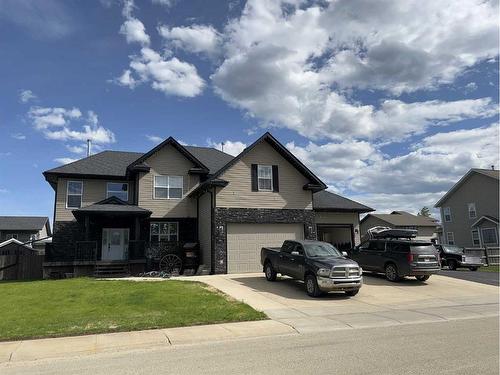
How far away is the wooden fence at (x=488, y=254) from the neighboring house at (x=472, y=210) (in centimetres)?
713

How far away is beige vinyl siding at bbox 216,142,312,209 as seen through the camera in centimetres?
2269

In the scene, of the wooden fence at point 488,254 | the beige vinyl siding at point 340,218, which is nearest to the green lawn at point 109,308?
the beige vinyl siding at point 340,218

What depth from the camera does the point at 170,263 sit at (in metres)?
23.4

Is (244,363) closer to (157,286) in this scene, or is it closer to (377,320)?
(377,320)

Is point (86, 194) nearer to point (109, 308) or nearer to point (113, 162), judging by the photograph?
point (113, 162)

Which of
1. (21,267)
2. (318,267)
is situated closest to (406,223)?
(318,267)

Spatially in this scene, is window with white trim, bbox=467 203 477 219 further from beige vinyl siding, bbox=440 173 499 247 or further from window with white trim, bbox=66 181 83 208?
window with white trim, bbox=66 181 83 208

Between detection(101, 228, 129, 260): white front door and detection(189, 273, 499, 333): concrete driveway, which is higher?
detection(101, 228, 129, 260): white front door

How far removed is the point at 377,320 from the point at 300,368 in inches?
209

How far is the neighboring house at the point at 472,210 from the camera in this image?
3888 cm

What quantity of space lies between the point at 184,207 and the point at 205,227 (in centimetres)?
267

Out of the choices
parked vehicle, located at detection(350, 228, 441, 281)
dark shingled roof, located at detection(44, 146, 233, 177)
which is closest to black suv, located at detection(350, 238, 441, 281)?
parked vehicle, located at detection(350, 228, 441, 281)

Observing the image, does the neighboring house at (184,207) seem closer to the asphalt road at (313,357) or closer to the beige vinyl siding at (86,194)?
the beige vinyl siding at (86,194)

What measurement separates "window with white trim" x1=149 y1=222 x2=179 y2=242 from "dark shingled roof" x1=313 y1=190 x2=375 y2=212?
8808mm
